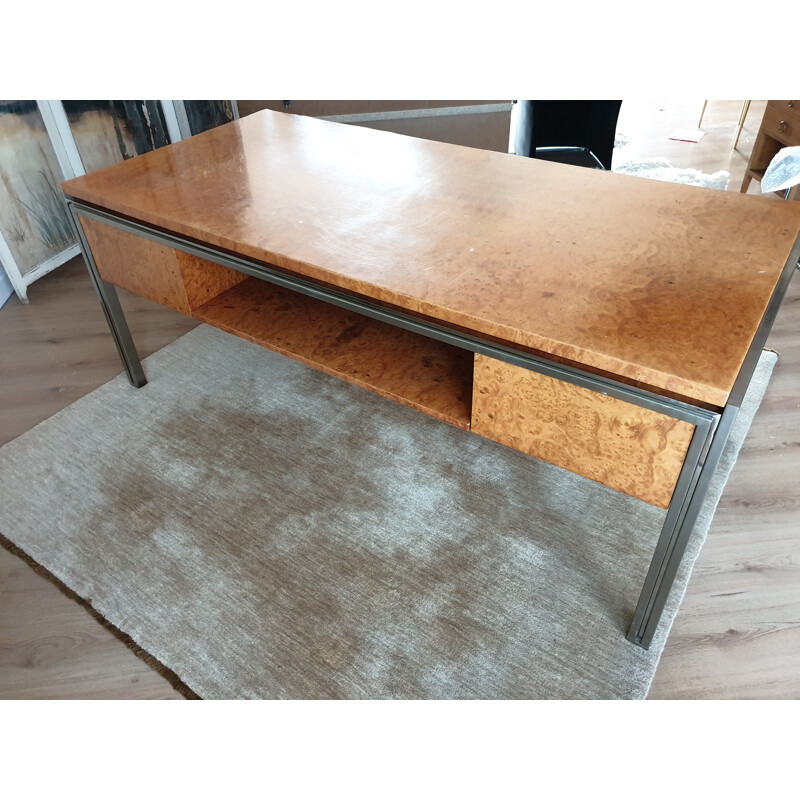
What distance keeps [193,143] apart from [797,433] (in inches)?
81.1

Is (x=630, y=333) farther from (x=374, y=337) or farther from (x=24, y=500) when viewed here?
(x=24, y=500)

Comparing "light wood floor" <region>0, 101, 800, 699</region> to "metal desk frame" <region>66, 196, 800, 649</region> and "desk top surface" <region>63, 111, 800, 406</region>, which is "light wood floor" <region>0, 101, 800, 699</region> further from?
"desk top surface" <region>63, 111, 800, 406</region>

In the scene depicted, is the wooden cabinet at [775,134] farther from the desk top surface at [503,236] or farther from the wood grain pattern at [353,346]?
the wood grain pattern at [353,346]

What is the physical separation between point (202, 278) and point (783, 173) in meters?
2.00

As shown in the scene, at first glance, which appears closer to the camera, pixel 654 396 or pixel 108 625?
pixel 654 396

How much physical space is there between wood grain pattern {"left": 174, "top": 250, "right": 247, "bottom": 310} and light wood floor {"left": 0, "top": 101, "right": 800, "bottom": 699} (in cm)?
67

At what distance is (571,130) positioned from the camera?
2691 mm

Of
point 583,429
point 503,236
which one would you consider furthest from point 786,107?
point 583,429

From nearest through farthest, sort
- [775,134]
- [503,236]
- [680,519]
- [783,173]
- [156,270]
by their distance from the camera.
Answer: [680,519]
[503,236]
[156,270]
[783,173]
[775,134]

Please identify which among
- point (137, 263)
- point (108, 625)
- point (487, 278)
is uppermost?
point (487, 278)

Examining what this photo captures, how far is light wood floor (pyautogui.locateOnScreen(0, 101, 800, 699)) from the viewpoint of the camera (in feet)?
4.57

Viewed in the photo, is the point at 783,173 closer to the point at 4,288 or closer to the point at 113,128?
the point at 113,128
